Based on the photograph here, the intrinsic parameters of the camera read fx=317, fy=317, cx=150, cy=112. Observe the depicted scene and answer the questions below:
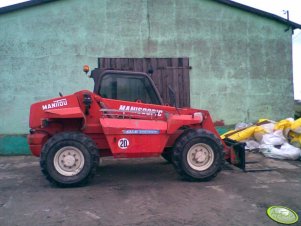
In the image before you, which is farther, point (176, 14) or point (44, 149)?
point (176, 14)

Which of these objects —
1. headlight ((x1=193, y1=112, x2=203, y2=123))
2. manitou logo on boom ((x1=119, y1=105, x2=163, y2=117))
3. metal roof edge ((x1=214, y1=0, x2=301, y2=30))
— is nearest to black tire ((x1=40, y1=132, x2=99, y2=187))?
manitou logo on boom ((x1=119, y1=105, x2=163, y2=117))

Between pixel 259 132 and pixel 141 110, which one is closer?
pixel 141 110

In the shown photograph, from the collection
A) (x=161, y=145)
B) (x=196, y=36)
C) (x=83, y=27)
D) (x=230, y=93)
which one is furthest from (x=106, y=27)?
(x=161, y=145)

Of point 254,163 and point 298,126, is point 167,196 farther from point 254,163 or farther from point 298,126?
point 298,126

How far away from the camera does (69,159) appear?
5.57 m

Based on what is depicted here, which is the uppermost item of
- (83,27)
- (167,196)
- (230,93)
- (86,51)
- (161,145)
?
(83,27)

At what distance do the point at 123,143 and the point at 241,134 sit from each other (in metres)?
4.60

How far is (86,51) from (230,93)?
184 inches

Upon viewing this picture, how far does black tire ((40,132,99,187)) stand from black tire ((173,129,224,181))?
1.54 metres

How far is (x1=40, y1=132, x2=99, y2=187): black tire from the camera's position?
18.0ft

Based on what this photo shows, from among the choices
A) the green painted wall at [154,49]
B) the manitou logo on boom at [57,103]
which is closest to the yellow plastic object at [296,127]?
the green painted wall at [154,49]

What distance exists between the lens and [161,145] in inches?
231

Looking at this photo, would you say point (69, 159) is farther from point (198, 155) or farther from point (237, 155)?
point (237, 155)

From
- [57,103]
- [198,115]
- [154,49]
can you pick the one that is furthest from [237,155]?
[154,49]
